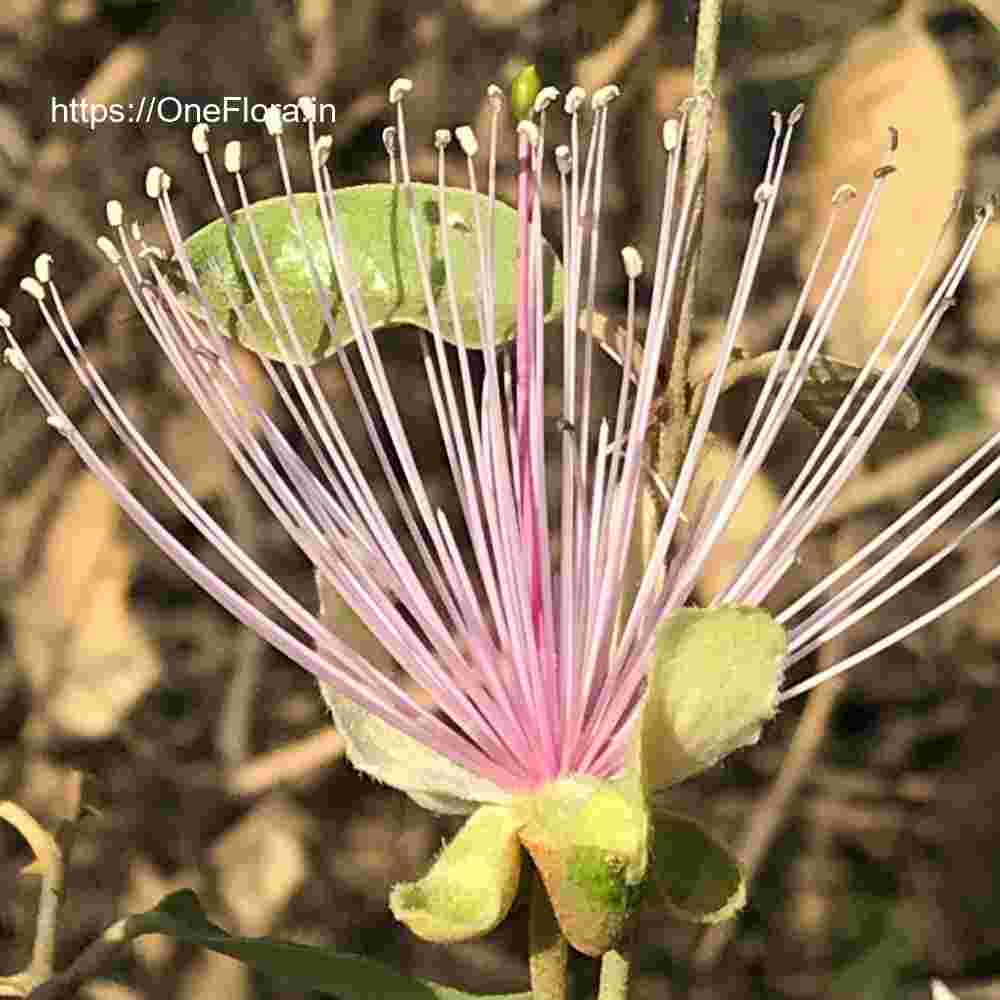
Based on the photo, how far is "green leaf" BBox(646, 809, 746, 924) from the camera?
86cm

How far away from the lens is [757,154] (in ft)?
6.88

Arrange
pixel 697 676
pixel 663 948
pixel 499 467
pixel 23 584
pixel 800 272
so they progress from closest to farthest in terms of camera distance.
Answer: pixel 697 676 < pixel 499 467 < pixel 800 272 < pixel 23 584 < pixel 663 948

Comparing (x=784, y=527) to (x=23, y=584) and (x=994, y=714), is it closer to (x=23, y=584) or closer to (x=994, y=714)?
(x=23, y=584)

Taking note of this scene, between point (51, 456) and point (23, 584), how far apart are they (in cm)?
14

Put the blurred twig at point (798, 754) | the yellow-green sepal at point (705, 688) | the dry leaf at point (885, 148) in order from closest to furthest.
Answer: the yellow-green sepal at point (705, 688) → the dry leaf at point (885, 148) → the blurred twig at point (798, 754)

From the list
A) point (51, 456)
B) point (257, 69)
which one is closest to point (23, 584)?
point (51, 456)

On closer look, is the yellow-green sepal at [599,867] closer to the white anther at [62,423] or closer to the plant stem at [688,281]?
the plant stem at [688,281]

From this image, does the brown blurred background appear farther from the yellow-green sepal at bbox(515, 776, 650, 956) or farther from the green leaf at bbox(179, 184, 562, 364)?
the yellow-green sepal at bbox(515, 776, 650, 956)

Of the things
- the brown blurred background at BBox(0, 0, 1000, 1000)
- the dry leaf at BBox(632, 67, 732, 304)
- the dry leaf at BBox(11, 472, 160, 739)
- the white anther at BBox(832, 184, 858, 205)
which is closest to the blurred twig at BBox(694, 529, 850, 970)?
the brown blurred background at BBox(0, 0, 1000, 1000)

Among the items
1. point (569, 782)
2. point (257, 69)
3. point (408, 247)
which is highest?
point (257, 69)

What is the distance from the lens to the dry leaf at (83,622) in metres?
2.12

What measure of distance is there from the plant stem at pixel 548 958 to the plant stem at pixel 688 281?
214 mm

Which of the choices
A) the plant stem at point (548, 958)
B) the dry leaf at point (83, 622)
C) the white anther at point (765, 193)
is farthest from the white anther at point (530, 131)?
the dry leaf at point (83, 622)

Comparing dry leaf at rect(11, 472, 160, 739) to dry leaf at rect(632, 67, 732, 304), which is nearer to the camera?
dry leaf at rect(632, 67, 732, 304)
